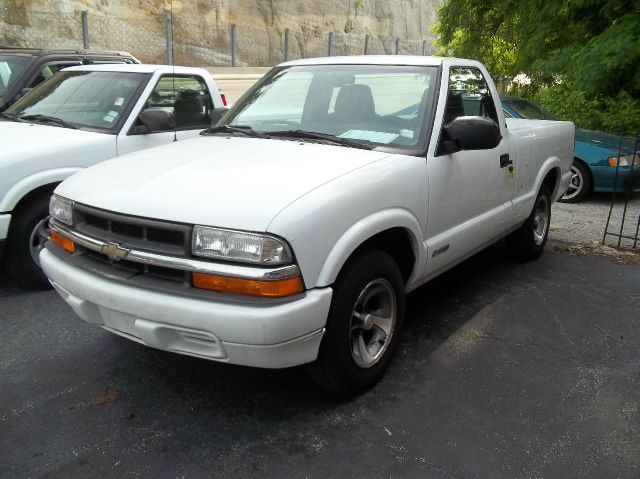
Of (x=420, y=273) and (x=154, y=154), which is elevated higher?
(x=154, y=154)

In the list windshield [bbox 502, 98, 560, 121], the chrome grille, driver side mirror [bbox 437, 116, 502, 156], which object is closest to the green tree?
windshield [bbox 502, 98, 560, 121]

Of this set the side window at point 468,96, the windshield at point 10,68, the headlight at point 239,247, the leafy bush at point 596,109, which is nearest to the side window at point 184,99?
the windshield at point 10,68

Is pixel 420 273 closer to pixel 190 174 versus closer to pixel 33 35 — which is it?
pixel 190 174

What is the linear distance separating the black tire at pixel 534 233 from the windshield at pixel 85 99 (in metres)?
3.69

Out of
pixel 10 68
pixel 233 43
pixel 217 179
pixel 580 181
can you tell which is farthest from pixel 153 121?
pixel 233 43

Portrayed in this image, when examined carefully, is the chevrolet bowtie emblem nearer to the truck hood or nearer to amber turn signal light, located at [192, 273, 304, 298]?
the truck hood

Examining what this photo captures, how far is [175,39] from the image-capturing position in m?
30.3

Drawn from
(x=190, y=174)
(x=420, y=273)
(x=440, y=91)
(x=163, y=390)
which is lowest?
(x=163, y=390)

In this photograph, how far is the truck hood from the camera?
9.01ft

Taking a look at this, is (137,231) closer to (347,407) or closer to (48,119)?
(347,407)

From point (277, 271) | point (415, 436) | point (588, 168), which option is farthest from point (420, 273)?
point (588, 168)

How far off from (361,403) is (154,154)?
74.1 inches

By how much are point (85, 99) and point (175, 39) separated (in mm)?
26623

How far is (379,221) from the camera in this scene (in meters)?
3.14
